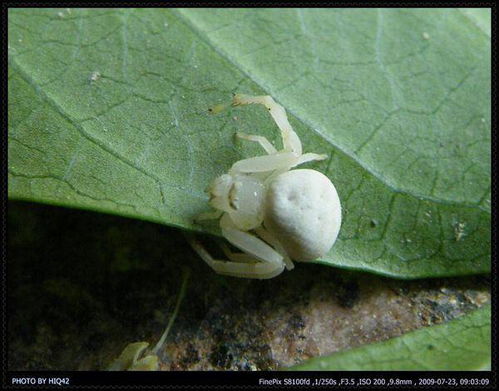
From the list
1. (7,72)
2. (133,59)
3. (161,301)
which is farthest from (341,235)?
Result: (7,72)

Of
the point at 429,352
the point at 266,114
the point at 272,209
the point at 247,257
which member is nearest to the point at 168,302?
the point at 247,257

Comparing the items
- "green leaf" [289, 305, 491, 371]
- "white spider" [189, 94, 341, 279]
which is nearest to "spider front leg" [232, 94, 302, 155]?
"white spider" [189, 94, 341, 279]

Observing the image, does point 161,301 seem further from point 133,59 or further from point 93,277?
point 133,59

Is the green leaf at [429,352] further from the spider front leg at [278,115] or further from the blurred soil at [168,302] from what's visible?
the spider front leg at [278,115]

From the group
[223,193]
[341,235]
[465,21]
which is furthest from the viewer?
[465,21]

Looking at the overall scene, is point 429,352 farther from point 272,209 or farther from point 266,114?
point 266,114

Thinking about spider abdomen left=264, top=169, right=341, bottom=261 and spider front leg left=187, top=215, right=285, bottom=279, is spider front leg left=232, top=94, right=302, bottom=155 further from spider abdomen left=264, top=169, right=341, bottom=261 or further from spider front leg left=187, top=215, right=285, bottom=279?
spider front leg left=187, top=215, right=285, bottom=279
